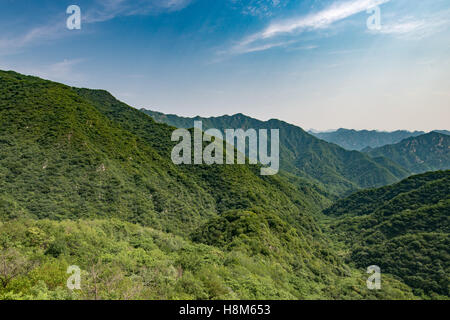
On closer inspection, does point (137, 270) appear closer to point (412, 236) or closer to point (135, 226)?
point (135, 226)

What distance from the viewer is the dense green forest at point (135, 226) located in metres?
16.4

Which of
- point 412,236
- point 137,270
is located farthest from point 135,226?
point 412,236

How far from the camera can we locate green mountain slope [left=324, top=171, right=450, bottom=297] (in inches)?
1949

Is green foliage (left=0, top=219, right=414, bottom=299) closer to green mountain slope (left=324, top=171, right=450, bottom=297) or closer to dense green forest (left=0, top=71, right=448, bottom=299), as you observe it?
dense green forest (left=0, top=71, right=448, bottom=299)

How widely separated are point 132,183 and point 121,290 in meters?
48.5

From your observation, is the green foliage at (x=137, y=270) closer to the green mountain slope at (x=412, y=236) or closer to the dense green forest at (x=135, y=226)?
the dense green forest at (x=135, y=226)

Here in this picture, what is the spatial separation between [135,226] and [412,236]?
74.2 m

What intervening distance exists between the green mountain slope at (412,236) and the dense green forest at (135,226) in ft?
3.47

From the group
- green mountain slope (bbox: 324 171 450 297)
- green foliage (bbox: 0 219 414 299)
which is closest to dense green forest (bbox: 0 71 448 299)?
green foliage (bbox: 0 219 414 299)

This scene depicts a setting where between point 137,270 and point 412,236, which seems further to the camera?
point 412,236

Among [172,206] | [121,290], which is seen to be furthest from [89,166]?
[121,290]

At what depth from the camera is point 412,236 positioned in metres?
59.8

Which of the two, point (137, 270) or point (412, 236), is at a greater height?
point (137, 270)
